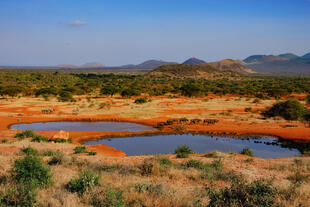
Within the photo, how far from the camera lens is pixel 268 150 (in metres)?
16.6

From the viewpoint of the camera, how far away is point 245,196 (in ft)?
18.1

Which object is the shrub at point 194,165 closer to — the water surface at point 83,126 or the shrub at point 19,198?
the shrub at point 19,198

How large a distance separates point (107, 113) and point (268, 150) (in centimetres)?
1714

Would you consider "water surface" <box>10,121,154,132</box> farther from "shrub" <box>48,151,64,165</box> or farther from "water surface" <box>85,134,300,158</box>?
"shrub" <box>48,151,64,165</box>

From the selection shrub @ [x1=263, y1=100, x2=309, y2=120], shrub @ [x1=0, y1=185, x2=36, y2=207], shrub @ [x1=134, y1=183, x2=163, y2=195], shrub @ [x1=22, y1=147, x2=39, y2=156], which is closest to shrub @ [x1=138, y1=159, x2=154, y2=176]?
shrub @ [x1=134, y1=183, x2=163, y2=195]

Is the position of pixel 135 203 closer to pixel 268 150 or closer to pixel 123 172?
pixel 123 172

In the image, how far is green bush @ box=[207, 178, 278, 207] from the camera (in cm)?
533

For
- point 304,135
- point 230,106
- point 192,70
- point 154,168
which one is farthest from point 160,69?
point 154,168

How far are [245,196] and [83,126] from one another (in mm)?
19557

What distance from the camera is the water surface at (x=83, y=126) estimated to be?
2200cm

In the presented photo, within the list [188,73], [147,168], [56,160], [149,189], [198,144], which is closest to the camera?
[149,189]

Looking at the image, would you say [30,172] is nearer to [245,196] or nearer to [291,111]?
[245,196]

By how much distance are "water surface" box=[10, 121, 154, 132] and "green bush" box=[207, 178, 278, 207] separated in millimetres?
16311

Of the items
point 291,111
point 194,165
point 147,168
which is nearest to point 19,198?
point 147,168
